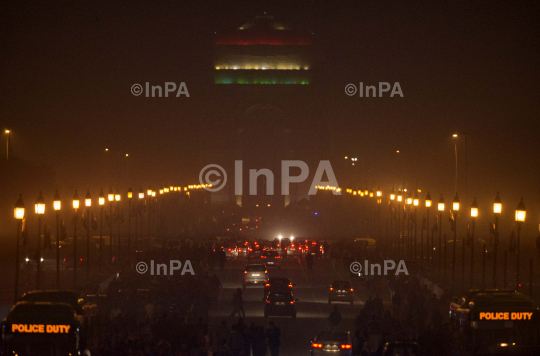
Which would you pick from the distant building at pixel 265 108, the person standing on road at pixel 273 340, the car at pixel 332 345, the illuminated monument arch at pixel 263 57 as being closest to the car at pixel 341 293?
the person standing on road at pixel 273 340

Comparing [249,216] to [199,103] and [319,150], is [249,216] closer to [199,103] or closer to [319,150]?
[319,150]

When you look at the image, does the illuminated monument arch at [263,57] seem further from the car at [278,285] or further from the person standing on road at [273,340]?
the person standing on road at [273,340]

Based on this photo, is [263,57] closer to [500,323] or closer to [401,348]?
[500,323]

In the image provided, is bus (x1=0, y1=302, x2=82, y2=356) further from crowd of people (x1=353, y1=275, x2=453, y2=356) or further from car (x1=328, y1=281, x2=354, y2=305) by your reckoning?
car (x1=328, y1=281, x2=354, y2=305)

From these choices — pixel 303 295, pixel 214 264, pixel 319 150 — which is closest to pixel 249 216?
pixel 319 150

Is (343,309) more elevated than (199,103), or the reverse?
(199,103)
